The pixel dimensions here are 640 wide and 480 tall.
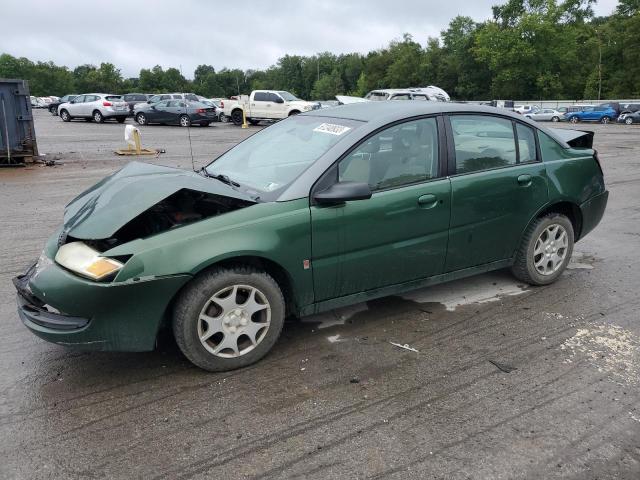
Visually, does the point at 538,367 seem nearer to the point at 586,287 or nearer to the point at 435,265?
the point at 435,265

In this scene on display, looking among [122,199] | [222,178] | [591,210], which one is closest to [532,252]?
[591,210]

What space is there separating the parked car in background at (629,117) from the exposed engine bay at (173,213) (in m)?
42.8

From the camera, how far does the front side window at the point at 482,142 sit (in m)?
4.18

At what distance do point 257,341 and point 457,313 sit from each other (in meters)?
1.72

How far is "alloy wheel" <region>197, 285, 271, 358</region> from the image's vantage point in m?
3.26

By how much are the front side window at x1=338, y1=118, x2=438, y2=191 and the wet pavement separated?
1114 mm

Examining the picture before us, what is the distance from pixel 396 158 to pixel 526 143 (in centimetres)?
141

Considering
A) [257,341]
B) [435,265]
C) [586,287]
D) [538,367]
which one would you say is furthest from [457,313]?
[257,341]

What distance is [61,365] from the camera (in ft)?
11.4

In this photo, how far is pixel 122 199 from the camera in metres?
3.38

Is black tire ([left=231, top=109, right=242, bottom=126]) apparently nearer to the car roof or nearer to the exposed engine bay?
the car roof

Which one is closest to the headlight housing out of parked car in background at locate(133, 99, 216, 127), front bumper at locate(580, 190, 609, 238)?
front bumper at locate(580, 190, 609, 238)

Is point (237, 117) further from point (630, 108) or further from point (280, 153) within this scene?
point (630, 108)

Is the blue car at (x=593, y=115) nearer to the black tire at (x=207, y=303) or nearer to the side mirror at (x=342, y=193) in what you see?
the side mirror at (x=342, y=193)
